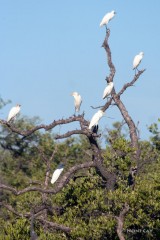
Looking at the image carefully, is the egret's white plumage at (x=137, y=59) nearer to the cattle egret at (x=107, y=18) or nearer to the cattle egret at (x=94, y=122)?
the cattle egret at (x=107, y=18)

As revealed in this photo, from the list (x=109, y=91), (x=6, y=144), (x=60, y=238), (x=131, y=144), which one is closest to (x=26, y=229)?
(x=60, y=238)

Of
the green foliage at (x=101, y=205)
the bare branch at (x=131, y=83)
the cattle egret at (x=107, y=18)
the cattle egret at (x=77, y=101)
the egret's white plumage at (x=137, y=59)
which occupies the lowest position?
the green foliage at (x=101, y=205)

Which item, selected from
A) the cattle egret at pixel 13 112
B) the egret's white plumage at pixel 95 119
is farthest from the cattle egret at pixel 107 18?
the egret's white plumage at pixel 95 119

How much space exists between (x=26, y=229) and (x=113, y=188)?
169 centimetres

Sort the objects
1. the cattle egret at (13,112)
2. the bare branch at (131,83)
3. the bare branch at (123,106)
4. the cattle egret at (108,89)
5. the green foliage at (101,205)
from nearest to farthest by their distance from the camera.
→ the green foliage at (101,205), the bare branch at (123,106), the bare branch at (131,83), the cattle egret at (108,89), the cattle egret at (13,112)

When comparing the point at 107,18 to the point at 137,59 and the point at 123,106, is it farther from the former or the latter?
the point at 123,106

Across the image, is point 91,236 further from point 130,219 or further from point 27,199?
point 27,199

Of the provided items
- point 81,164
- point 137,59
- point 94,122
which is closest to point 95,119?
point 94,122

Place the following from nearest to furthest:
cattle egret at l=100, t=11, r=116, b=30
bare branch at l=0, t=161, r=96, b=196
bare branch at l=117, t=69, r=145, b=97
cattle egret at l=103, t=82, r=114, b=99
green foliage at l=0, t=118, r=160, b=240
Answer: green foliage at l=0, t=118, r=160, b=240 < bare branch at l=0, t=161, r=96, b=196 < bare branch at l=117, t=69, r=145, b=97 < cattle egret at l=103, t=82, r=114, b=99 < cattle egret at l=100, t=11, r=116, b=30

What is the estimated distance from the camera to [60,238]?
484 inches

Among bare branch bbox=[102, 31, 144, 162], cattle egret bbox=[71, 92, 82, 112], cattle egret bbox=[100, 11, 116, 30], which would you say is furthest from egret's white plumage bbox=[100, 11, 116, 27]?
bare branch bbox=[102, 31, 144, 162]

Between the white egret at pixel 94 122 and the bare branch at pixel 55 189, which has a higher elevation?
the white egret at pixel 94 122

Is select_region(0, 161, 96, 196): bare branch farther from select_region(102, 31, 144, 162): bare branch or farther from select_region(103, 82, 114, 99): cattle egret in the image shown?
select_region(103, 82, 114, 99): cattle egret

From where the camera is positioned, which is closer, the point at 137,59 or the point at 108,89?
the point at 108,89
